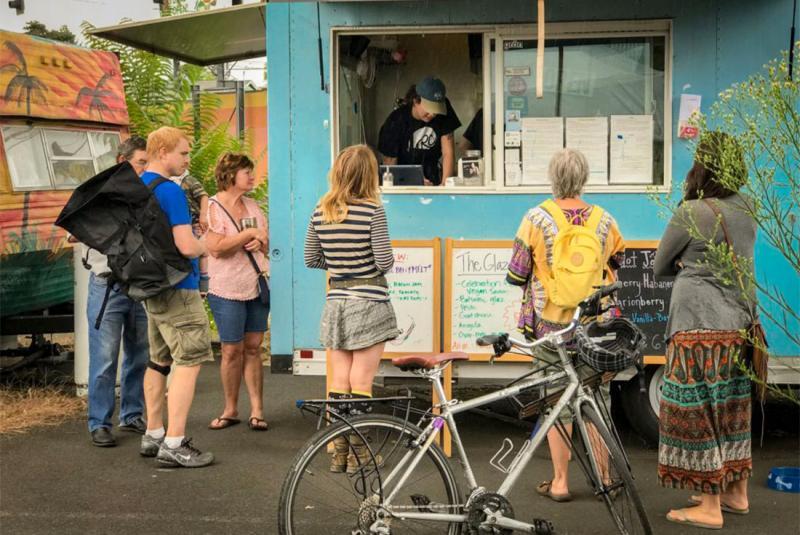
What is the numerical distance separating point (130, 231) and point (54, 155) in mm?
3423

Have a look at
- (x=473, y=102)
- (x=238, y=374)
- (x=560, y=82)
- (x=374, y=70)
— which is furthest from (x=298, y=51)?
(x=238, y=374)

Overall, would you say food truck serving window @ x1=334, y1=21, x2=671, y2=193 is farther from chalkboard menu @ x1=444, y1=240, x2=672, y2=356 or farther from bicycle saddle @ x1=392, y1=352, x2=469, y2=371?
bicycle saddle @ x1=392, y1=352, x2=469, y2=371

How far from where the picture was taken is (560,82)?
710 cm

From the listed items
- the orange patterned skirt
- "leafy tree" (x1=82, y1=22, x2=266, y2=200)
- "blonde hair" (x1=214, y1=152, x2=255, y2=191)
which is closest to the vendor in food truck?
"blonde hair" (x1=214, y1=152, x2=255, y2=191)

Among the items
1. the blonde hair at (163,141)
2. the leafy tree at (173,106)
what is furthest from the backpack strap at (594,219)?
the leafy tree at (173,106)

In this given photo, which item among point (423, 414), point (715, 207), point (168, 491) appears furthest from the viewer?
point (168, 491)

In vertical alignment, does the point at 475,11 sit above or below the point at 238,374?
above

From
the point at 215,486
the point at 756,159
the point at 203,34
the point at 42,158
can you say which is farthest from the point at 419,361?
the point at 42,158

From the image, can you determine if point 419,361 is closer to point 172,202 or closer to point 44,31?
point 172,202

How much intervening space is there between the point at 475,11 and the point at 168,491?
3464 millimetres

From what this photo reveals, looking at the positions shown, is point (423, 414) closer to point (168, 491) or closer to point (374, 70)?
point (168, 491)

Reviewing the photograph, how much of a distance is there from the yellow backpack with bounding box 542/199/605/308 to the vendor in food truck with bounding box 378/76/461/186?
1990 millimetres

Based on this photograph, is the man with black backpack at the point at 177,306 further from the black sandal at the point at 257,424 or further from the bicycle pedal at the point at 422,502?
the bicycle pedal at the point at 422,502

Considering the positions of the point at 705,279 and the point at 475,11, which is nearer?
the point at 705,279
